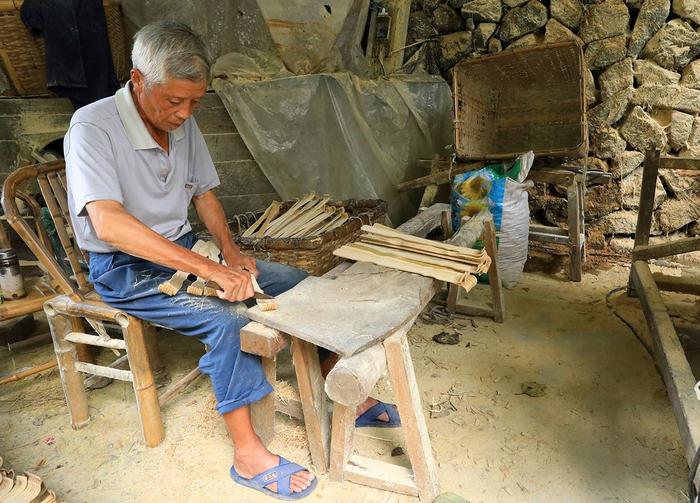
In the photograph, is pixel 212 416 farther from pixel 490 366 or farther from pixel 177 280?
pixel 490 366

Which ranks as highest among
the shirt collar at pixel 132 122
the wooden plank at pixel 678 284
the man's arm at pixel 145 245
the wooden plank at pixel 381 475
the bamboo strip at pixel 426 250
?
the shirt collar at pixel 132 122

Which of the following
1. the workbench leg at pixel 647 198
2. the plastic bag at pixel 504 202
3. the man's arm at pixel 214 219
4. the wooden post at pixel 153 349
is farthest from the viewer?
the plastic bag at pixel 504 202

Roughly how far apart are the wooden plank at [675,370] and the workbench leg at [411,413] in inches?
33.9

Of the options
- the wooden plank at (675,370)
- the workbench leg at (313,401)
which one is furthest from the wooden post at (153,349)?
the wooden plank at (675,370)

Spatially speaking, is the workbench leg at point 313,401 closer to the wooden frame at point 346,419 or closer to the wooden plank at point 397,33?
the wooden frame at point 346,419

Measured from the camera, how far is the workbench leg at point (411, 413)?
1.70 meters

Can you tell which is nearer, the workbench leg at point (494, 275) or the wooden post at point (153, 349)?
the wooden post at point (153, 349)

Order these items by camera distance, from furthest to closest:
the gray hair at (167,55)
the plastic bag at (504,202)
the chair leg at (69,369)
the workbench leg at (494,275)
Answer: the plastic bag at (504,202) < the workbench leg at (494,275) < the chair leg at (69,369) < the gray hair at (167,55)

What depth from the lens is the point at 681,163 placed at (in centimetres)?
310

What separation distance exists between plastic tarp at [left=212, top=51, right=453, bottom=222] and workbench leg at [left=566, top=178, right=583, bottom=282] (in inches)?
56.2

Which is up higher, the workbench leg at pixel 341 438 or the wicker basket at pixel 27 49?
the wicker basket at pixel 27 49

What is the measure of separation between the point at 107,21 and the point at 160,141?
2.11 meters

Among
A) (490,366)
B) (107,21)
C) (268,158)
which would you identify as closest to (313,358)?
(490,366)

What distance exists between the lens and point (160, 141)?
2.15 m
